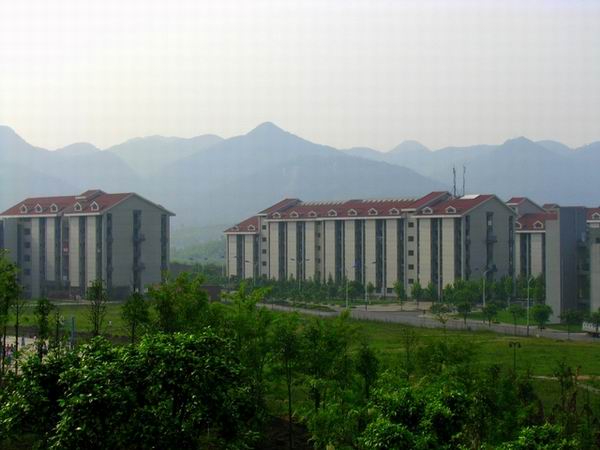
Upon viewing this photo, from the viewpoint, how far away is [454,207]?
232ft

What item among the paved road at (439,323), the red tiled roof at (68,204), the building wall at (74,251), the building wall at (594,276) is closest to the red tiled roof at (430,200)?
the paved road at (439,323)

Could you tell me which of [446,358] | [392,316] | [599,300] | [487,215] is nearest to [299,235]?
[487,215]

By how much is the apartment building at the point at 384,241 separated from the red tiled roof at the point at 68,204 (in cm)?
1841

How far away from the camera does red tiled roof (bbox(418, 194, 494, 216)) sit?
70.2 meters

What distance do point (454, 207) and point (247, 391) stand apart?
59446 mm

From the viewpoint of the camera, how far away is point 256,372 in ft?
65.3

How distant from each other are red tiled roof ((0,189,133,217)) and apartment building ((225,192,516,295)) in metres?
18.4

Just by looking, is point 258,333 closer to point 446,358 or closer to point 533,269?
point 446,358

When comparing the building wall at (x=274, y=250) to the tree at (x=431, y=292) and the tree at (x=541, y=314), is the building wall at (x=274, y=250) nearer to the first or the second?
the tree at (x=431, y=292)

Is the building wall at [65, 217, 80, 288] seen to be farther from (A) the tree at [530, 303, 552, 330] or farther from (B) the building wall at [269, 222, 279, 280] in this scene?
(A) the tree at [530, 303, 552, 330]

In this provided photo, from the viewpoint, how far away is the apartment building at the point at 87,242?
7225 cm

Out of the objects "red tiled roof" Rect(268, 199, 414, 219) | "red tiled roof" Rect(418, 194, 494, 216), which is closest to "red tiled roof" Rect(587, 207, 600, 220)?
"red tiled roof" Rect(418, 194, 494, 216)

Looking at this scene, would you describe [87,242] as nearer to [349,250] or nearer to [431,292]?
[349,250]

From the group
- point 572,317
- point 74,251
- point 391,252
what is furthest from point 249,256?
point 572,317
